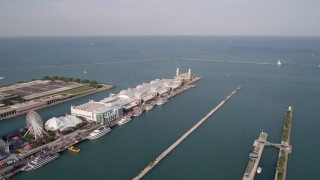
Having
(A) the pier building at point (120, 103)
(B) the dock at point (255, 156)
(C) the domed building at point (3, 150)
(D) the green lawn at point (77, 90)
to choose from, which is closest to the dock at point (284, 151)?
(B) the dock at point (255, 156)

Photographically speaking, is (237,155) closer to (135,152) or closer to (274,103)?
(135,152)

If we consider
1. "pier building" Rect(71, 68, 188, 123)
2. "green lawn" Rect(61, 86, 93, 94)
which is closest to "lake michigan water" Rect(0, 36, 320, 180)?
"pier building" Rect(71, 68, 188, 123)

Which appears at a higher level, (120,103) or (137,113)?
(120,103)

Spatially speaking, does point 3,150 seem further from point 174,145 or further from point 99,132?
point 174,145

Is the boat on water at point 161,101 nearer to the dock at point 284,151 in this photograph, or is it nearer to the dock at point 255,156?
the dock at point 255,156

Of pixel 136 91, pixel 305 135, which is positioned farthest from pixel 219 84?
pixel 305 135

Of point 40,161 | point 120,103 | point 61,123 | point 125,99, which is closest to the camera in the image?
point 40,161

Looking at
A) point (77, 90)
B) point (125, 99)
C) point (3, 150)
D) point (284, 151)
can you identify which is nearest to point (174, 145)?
point (284, 151)
